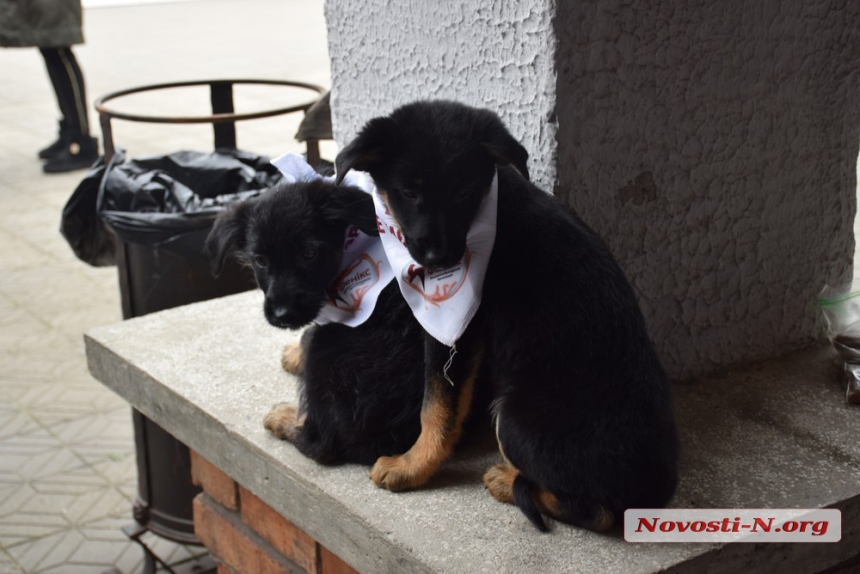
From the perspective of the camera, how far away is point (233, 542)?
2803 millimetres

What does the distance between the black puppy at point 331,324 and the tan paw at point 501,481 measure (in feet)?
0.73

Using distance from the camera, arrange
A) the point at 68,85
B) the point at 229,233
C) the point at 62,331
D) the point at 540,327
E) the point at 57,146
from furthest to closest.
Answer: the point at 57,146 < the point at 68,85 < the point at 62,331 < the point at 229,233 < the point at 540,327

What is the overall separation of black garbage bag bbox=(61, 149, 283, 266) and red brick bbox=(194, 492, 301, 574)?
1.13m

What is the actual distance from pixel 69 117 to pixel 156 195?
6.37m

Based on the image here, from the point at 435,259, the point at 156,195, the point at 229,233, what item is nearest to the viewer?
the point at 435,259

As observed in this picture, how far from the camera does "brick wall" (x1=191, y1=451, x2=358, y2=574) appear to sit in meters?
2.45

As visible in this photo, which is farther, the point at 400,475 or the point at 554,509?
the point at 400,475

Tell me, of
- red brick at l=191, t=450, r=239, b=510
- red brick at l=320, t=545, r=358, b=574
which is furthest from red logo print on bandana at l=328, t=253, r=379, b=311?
red brick at l=191, t=450, r=239, b=510

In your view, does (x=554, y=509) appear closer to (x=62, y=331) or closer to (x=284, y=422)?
(x=284, y=422)

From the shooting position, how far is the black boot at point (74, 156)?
9457 mm

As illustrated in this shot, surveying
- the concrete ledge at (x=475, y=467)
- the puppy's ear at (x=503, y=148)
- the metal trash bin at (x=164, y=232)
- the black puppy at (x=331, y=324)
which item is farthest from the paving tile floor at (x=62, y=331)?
the puppy's ear at (x=503, y=148)

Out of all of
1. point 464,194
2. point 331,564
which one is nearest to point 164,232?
point 331,564

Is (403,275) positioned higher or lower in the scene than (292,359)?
higher

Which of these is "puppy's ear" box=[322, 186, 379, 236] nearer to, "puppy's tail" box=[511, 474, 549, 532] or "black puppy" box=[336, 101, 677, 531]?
"black puppy" box=[336, 101, 677, 531]
